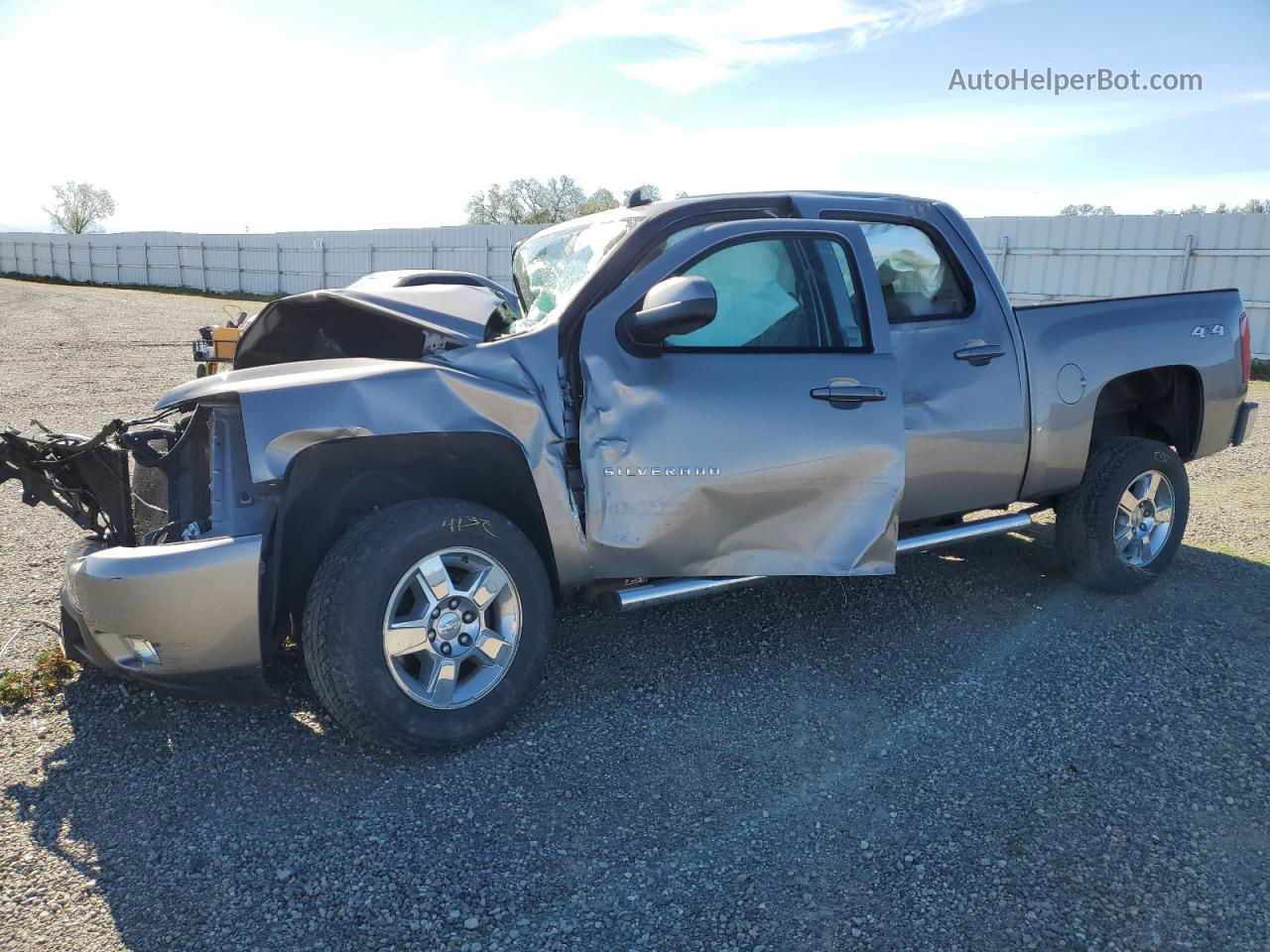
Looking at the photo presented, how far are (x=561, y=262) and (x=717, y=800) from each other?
7.82 feet

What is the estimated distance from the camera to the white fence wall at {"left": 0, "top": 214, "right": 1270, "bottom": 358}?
658 inches

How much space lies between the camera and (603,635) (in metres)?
4.46

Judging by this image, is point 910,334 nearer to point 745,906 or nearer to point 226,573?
point 745,906

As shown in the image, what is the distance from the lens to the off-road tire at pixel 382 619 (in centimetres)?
311

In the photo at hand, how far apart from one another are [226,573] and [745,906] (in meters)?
1.85

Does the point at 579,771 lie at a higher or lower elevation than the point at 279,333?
lower

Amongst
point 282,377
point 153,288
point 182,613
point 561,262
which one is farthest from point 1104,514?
point 153,288

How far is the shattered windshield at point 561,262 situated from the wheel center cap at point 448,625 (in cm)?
112

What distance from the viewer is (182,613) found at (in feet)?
9.77

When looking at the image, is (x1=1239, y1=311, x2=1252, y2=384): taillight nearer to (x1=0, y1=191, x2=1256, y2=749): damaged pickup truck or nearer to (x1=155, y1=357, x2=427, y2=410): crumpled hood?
(x1=0, y1=191, x2=1256, y2=749): damaged pickup truck

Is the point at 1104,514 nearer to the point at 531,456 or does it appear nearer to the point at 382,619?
the point at 531,456

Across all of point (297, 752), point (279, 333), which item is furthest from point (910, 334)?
point (297, 752)

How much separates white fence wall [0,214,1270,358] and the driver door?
14146mm

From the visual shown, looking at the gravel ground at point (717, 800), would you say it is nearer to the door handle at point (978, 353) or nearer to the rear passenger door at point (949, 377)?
the rear passenger door at point (949, 377)
